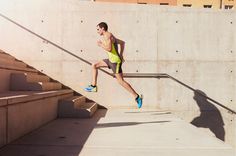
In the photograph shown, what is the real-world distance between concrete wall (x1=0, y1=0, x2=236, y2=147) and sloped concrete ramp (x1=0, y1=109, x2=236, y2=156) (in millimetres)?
3123

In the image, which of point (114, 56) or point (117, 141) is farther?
point (114, 56)

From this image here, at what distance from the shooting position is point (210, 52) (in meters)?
9.74

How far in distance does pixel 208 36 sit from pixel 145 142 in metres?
5.95

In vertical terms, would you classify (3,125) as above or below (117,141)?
above

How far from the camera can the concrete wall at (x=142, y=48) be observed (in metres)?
9.68

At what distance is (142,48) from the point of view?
31.9 feet

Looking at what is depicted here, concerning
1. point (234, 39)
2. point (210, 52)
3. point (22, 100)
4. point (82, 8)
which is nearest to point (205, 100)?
point (210, 52)

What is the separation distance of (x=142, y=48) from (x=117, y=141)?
5313 millimetres

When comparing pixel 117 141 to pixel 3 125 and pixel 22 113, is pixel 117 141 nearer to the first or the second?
pixel 22 113

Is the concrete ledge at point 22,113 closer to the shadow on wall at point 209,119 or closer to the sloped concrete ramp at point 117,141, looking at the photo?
the sloped concrete ramp at point 117,141

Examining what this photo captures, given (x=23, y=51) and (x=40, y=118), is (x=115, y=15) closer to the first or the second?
(x=23, y=51)

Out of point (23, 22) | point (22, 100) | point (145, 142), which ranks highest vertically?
point (23, 22)

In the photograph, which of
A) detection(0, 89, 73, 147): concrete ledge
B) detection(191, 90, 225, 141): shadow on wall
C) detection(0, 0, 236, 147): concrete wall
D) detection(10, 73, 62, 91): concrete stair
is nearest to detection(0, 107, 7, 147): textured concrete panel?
detection(0, 89, 73, 147): concrete ledge

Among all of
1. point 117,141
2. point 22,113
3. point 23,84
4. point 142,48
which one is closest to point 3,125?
point 22,113
